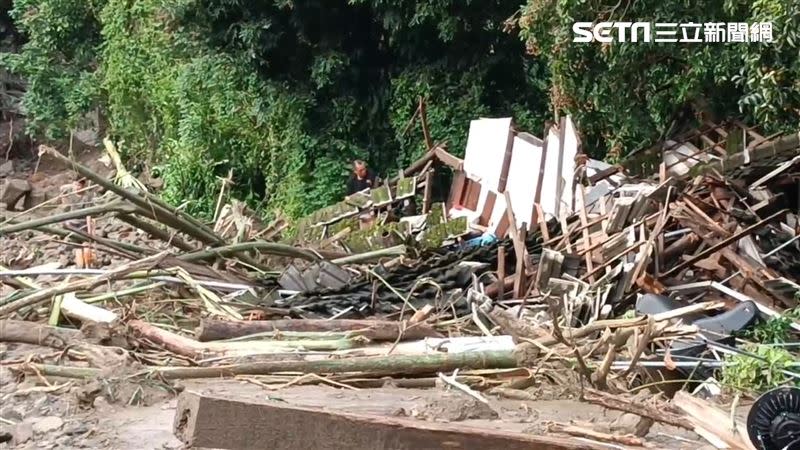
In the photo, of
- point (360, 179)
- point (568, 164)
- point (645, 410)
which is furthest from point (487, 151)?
point (645, 410)

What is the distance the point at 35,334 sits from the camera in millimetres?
6047

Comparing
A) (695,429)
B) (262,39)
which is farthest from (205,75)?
(695,429)

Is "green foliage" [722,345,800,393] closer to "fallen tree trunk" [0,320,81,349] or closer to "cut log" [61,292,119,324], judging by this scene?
"cut log" [61,292,119,324]

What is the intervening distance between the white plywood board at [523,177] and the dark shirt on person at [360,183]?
123 inches

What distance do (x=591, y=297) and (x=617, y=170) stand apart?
2856 mm

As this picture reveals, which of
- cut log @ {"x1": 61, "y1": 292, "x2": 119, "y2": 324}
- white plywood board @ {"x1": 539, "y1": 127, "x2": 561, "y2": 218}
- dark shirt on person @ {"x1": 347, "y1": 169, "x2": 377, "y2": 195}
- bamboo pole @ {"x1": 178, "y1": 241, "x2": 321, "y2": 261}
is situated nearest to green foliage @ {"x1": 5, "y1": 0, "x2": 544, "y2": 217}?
dark shirt on person @ {"x1": 347, "y1": 169, "x2": 377, "y2": 195}

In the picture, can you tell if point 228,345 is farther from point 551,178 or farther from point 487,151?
point 487,151

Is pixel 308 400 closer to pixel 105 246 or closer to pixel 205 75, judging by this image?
pixel 105 246

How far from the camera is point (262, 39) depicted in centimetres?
1364

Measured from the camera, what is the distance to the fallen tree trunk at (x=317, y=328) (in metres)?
6.15

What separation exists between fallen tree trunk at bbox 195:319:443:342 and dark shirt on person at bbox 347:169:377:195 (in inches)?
269

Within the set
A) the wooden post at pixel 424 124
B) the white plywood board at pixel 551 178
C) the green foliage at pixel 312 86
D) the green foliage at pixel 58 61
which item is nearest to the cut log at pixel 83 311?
the white plywood board at pixel 551 178

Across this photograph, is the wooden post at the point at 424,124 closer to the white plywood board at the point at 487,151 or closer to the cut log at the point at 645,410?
the white plywood board at the point at 487,151

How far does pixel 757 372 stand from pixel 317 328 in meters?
2.86
